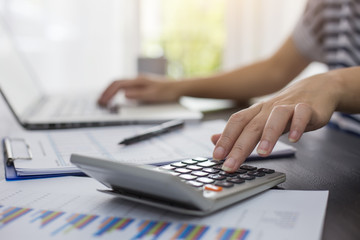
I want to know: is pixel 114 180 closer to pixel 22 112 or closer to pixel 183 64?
pixel 22 112

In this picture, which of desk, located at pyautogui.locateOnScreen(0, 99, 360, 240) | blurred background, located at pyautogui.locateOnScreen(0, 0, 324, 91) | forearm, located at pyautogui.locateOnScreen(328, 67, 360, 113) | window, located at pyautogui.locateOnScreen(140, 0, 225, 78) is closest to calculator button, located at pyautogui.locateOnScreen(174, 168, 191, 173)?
desk, located at pyautogui.locateOnScreen(0, 99, 360, 240)

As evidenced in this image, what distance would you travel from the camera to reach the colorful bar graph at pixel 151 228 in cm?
31

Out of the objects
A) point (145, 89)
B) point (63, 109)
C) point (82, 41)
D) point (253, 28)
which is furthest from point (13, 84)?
point (253, 28)

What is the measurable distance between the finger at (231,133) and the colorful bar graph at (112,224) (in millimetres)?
143

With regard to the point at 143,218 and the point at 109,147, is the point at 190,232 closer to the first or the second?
the point at 143,218

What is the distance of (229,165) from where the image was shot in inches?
16.1

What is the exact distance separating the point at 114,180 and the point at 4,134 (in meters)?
0.42

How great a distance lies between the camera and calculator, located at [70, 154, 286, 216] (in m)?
0.32

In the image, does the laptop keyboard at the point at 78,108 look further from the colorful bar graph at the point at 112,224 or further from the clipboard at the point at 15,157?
the colorful bar graph at the point at 112,224

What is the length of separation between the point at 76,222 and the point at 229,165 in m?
0.16

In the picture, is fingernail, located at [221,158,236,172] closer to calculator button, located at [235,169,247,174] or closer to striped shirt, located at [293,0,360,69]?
calculator button, located at [235,169,247,174]

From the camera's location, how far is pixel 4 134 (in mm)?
690

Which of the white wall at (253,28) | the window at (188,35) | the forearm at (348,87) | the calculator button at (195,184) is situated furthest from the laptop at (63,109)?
the window at (188,35)

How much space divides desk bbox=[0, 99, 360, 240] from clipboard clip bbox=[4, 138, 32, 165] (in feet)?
0.06
